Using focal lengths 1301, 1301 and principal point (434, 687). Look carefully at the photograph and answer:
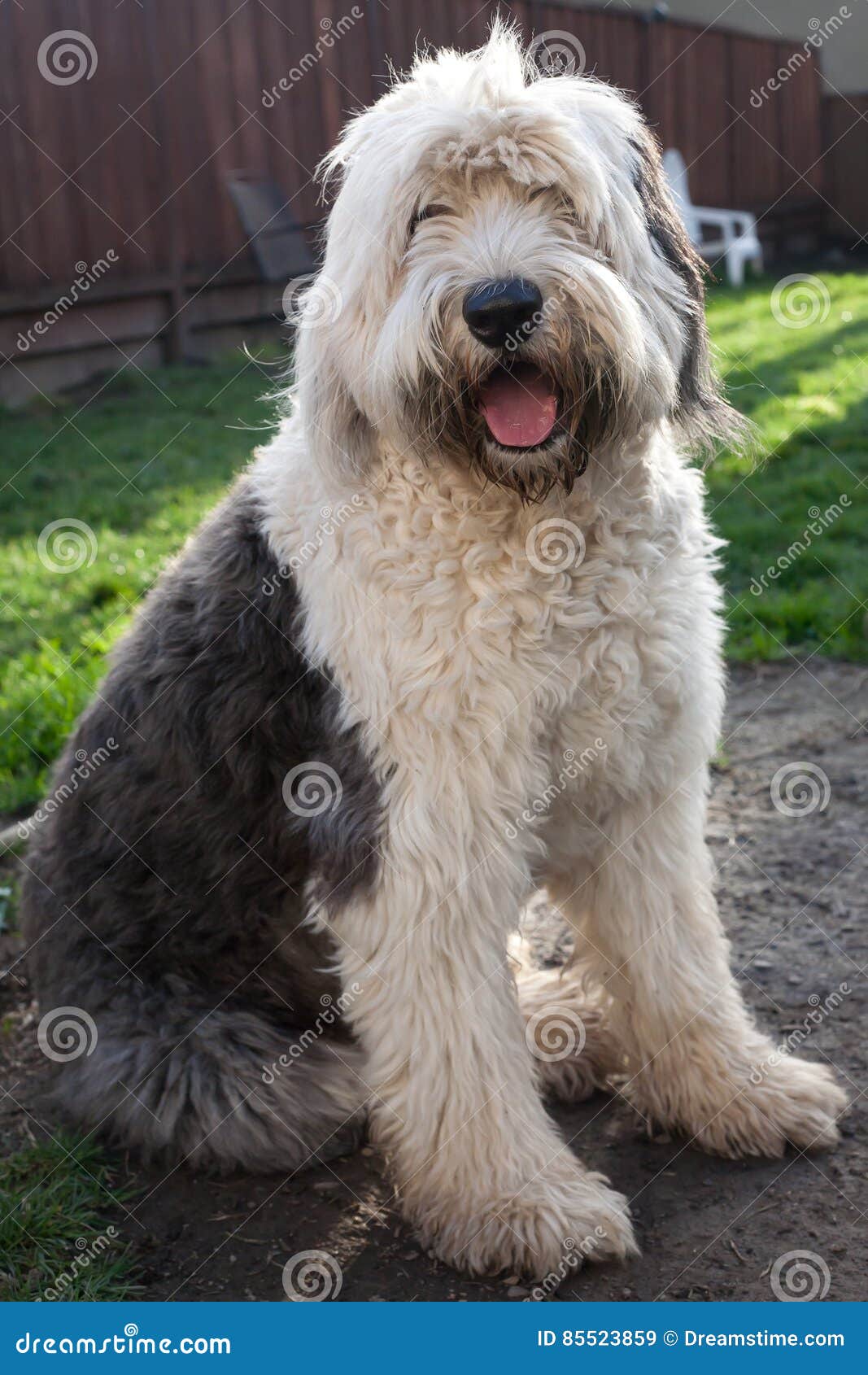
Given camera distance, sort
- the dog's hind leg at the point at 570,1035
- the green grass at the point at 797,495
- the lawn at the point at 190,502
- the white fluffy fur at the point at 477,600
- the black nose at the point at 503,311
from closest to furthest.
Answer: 1. the black nose at the point at 503,311
2. the white fluffy fur at the point at 477,600
3. the dog's hind leg at the point at 570,1035
4. the lawn at the point at 190,502
5. the green grass at the point at 797,495

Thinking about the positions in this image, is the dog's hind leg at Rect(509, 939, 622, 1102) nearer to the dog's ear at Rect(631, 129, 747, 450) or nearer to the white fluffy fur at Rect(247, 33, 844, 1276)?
the white fluffy fur at Rect(247, 33, 844, 1276)

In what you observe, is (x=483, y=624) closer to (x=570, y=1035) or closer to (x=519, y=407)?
(x=519, y=407)

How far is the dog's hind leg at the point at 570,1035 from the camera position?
9.32 ft

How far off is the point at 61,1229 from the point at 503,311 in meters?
1.89

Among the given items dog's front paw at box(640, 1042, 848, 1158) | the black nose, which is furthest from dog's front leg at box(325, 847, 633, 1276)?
the black nose

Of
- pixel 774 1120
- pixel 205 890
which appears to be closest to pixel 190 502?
pixel 205 890

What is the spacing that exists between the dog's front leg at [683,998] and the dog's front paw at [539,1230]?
337 millimetres

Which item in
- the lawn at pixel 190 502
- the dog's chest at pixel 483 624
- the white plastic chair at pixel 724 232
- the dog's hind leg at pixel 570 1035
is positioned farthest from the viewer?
the white plastic chair at pixel 724 232

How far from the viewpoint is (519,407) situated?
217cm

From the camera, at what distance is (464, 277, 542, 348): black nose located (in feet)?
6.64

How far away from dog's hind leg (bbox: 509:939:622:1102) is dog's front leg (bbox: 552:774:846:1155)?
124 millimetres

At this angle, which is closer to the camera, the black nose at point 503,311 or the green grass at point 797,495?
the black nose at point 503,311

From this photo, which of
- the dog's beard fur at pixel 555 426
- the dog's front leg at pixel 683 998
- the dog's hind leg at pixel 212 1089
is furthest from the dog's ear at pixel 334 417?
→ the dog's hind leg at pixel 212 1089

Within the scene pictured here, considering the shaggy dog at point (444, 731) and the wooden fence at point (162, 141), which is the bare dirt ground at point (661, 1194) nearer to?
the shaggy dog at point (444, 731)
